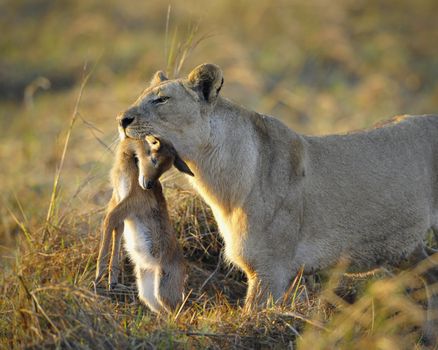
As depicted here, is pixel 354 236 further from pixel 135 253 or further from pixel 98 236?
pixel 98 236

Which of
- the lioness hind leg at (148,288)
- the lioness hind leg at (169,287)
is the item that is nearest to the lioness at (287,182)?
the lioness hind leg at (169,287)

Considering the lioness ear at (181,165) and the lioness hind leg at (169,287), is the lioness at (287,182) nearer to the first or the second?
the lioness ear at (181,165)

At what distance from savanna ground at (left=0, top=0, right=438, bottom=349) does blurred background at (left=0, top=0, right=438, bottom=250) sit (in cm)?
4

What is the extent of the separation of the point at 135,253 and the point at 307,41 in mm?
11885

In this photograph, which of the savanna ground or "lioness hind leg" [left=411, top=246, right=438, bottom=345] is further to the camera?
"lioness hind leg" [left=411, top=246, right=438, bottom=345]

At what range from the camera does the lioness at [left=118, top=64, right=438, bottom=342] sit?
6.01 meters

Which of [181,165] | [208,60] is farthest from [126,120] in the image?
[208,60]

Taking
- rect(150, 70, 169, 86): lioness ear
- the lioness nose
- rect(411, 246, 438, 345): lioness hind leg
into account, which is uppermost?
rect(150, 70, 169, 86): lioness ear

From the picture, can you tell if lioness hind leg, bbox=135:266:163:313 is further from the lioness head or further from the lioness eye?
the lioness eye

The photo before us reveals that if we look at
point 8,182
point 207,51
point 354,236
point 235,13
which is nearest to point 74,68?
point 207,51

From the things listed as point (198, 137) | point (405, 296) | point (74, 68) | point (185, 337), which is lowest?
point (74, 68)

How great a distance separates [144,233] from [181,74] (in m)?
8.17

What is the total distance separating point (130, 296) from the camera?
6641 millimetres

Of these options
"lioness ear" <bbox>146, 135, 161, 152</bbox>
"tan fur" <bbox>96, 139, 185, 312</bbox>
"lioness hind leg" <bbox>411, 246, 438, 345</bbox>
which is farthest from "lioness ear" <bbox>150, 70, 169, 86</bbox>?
"lioness hind leg" <bbox>411, 246, 438, 345</bbox>
